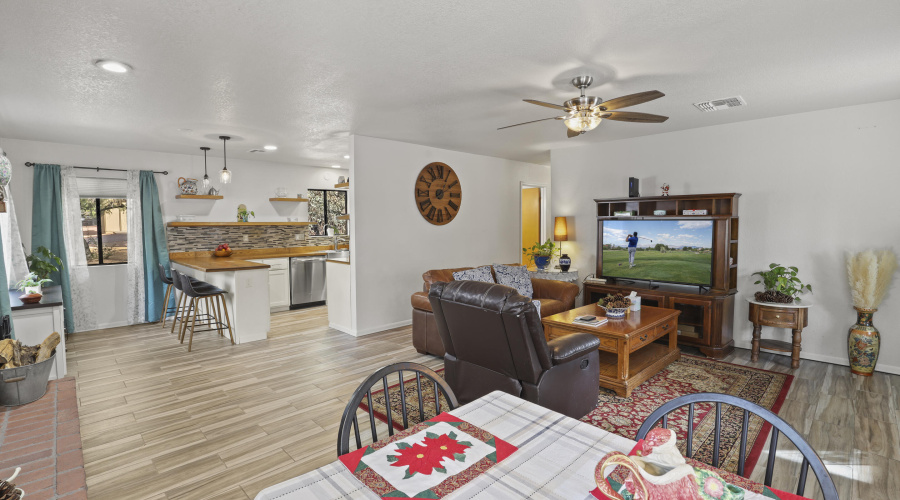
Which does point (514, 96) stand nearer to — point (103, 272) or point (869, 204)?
point (869, 204)

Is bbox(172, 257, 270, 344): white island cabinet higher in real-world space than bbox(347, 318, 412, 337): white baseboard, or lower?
higher

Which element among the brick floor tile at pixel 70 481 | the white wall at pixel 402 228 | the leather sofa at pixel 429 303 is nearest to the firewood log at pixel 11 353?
the brick floor tile at pixel 70 481

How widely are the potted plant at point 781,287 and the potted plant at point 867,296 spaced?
0.40m

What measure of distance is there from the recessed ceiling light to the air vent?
443 centimetres

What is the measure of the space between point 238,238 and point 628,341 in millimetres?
6097

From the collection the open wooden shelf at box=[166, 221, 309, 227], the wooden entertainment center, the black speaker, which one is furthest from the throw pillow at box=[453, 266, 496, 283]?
the open wooden shelf at box=[166, 221, 309, 227]

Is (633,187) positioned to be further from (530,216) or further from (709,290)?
(530,216)

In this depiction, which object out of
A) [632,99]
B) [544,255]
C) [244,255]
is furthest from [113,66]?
[544,255]

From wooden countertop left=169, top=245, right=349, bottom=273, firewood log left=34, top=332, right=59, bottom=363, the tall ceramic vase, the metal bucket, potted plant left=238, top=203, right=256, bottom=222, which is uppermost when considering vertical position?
potted plant left=238, top=203, right=256, bottom=222

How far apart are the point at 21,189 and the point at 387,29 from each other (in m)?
5.59

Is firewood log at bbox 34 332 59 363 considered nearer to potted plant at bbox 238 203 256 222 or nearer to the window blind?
the window blind

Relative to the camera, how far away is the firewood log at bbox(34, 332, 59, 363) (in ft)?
6.99

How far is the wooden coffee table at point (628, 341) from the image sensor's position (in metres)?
3.39

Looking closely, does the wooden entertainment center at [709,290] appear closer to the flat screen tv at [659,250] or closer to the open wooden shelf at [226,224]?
the flat screen tv at [659,250]
